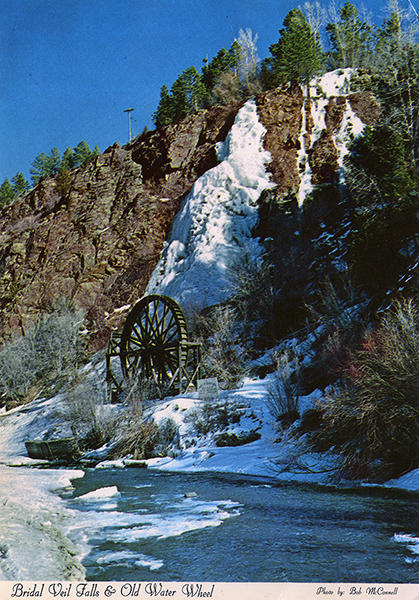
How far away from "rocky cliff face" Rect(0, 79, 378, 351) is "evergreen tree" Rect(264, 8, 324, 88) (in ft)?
5.66

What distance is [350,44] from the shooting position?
3400 centimetres

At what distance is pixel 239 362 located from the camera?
21000mm

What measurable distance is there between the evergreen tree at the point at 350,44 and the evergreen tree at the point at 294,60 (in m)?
1.39

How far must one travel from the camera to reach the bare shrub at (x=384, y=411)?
32.0ft

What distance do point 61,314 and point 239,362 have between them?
15.1 meters

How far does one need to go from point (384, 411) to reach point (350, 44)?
32.5 metres

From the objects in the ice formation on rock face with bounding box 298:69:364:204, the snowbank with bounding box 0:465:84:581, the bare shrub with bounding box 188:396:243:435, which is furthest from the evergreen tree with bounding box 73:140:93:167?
the snowbank with bounding box 0:465:84:581

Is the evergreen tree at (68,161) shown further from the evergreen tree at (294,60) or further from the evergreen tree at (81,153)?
the evergreen tree at (294,60)

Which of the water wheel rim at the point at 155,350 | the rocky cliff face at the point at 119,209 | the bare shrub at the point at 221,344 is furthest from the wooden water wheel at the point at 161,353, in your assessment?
the rocky cliff face at the point at 119,209

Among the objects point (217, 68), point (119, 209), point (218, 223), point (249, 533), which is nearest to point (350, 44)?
point (217, 68)

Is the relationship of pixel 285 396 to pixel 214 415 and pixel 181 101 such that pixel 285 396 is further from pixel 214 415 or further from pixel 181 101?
pixel 181 101

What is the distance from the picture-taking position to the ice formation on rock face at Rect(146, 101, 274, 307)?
28.6 metres

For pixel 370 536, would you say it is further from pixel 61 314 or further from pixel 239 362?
pixel 61 314

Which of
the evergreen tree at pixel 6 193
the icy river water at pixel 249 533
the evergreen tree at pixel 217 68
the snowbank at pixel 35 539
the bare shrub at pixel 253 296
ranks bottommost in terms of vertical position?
the icy river water at pixel 249 533
